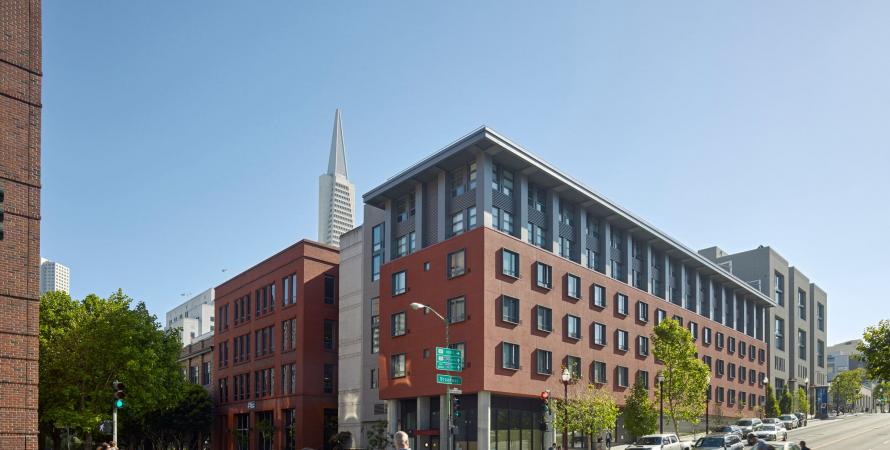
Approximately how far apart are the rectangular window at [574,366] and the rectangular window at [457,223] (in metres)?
12.9

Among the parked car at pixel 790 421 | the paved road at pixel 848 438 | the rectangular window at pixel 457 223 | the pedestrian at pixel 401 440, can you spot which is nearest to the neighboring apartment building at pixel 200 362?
the rectangular window at pixel 457 223

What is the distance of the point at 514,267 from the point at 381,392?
14.3 meters

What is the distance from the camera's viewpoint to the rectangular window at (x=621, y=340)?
66.4 meters

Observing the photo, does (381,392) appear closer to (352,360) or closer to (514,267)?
(352,360)

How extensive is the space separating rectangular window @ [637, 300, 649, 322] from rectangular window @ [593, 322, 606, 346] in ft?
24.5

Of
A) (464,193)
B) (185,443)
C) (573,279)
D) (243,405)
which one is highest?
(464,193)

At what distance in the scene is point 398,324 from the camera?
58.3 meters

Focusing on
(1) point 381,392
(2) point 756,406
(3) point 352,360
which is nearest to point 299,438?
(3) point 352,360

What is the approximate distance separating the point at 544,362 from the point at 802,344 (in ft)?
275

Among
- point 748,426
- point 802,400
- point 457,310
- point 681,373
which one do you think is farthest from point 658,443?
point 802,400

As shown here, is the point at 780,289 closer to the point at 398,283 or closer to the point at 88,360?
the point at 398,283

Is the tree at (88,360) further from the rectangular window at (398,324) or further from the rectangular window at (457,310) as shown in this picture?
the rectangular window at (457,310)

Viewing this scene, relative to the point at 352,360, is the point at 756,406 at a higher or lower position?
lower

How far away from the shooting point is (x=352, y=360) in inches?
2613
